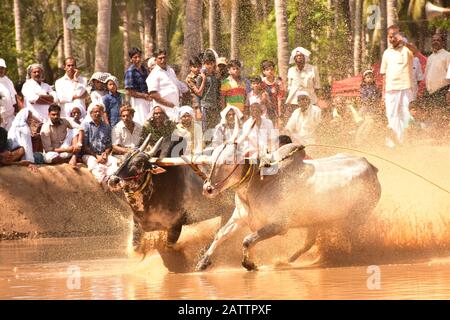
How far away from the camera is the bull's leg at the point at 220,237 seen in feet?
37.5

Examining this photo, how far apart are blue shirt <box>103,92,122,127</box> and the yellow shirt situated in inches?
153

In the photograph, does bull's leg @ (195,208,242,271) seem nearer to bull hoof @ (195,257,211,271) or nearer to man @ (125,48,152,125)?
bull hoof @ (195,257,211,271)

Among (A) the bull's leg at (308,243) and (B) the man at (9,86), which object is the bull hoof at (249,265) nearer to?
(A) the bull's leg at (308,243)

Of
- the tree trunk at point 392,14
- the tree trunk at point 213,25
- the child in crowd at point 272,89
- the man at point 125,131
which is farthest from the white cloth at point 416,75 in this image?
the tree trunk at point 213,25

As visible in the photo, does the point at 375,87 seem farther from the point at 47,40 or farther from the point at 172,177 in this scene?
the point at 47,40

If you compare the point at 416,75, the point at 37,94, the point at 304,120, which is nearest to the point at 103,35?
the point at 37,94

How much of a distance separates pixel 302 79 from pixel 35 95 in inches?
156

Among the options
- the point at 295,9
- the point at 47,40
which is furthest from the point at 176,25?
the point at 295,9

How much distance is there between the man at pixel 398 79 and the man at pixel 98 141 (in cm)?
395

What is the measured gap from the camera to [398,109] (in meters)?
16.6

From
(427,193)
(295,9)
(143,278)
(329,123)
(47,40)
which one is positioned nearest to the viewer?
(143,278)

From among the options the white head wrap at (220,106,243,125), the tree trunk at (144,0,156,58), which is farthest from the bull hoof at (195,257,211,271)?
the tree trunk at (144,0,156,58)

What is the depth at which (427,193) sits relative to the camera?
13.1m

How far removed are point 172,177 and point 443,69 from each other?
657 cm
